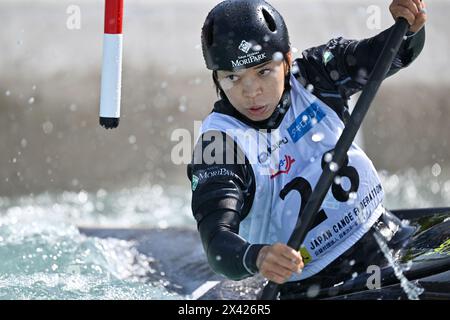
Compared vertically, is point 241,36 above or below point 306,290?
above

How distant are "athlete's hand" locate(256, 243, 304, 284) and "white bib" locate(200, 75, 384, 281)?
670 millimetres

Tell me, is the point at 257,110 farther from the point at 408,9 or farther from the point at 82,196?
the point at 82,196

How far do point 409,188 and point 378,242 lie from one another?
6.14 meters

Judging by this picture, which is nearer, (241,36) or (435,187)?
(241,36)

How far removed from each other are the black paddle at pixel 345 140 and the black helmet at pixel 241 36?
0.43 meters

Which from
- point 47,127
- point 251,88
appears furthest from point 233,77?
point 47,127

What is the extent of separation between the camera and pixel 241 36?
3.62 m

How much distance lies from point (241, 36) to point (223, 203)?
2.18 feet

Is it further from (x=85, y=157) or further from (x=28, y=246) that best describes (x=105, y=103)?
(x=85, y=157)

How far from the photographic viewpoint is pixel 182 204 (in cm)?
884

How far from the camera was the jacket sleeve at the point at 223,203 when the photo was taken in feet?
10.5

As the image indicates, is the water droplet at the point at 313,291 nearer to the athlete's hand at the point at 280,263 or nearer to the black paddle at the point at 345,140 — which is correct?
the black paddle at the point at 345,140

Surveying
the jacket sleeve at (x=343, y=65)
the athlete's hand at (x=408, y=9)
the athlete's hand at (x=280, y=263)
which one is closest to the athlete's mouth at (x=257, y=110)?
the jacket sleeve at (x=343, y=65)

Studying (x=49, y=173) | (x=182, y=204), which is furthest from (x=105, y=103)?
(x=49, y=173)
